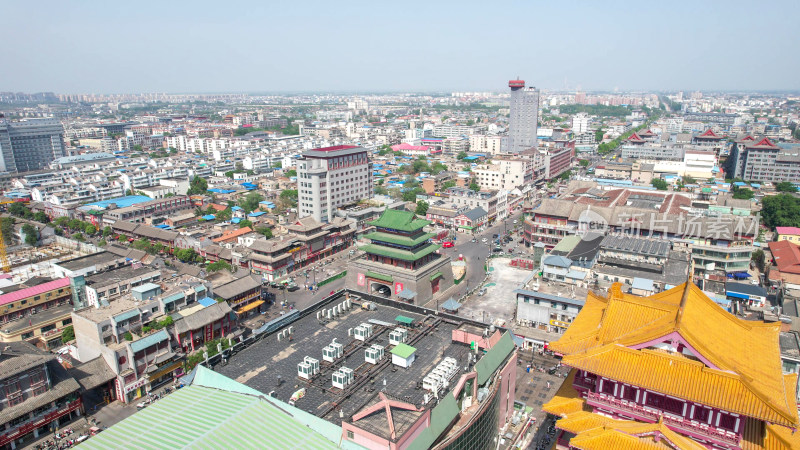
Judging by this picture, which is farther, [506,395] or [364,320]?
[364,320]

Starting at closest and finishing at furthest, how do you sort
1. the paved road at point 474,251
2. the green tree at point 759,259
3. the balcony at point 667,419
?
the balcony at point 667,419 < the paved road at point 474,251 < the green tree at point 759,259

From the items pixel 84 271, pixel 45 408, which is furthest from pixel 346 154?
pixel 45 408

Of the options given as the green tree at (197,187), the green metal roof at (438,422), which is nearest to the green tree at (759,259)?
the green metal roof at (438,422)

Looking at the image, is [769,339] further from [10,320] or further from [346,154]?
[346,154]

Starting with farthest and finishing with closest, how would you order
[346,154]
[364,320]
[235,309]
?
[346,154], [235,309], [364,320]

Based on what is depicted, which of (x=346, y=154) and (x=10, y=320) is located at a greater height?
(x=346, y=154)

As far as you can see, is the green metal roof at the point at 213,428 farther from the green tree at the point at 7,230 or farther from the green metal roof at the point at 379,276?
the green tree at the point at 7,230

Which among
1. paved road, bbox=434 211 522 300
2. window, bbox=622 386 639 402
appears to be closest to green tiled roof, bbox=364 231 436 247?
paved road, bbox=434 211 522 300
